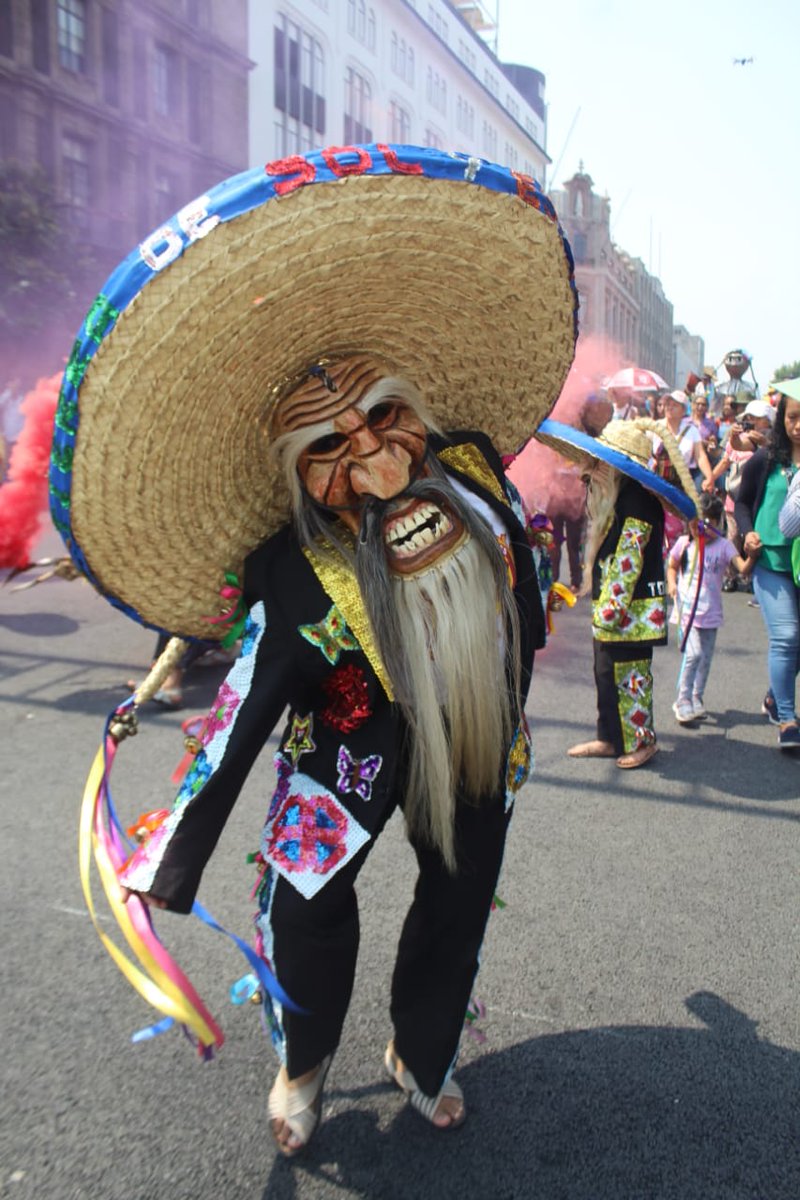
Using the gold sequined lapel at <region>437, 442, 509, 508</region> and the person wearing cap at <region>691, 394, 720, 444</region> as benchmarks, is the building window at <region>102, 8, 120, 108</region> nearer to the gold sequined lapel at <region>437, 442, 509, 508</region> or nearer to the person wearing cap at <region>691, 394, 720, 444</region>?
the person wearing cap at <region>691, 394, 720, 444</region>

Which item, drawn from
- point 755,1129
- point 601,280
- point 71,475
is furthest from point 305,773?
point 601,280

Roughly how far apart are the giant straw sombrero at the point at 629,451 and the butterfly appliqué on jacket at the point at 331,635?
1126 mm

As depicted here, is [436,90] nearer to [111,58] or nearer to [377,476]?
[111,58]

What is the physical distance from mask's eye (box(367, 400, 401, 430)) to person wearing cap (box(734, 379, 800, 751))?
2629mm

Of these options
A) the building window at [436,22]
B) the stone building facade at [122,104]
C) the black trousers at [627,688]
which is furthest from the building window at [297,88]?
the black trousers at [627,688]

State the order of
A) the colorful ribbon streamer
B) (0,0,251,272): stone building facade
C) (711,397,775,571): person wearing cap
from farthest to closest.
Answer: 1. (0,0,251,272): stone building facade
2. (711,397,775,571): person wearing cap
3. the colorful ribbon streamer

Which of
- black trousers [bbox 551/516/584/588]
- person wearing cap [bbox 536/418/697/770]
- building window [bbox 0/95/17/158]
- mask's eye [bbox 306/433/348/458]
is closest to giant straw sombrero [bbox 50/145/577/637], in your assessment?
mask's eye [bbox 306/433/348/458]

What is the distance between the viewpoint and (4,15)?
666 inches

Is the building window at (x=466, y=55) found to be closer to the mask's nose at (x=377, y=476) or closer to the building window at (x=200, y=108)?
the building window at (x=200, y=108)

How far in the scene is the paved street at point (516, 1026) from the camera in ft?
5.95

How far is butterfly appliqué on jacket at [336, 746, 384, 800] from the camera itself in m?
1.68

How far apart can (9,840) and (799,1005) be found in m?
2.59

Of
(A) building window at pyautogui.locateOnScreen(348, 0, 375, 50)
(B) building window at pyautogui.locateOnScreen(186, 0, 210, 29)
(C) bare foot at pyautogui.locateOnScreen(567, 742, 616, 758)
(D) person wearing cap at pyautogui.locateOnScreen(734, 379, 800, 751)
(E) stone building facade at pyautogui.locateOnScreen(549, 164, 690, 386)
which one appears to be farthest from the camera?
(E) stone building facade at pyautogui.locateOnScreen(549, 164, 690, 386)

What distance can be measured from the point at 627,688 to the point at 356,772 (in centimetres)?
254
